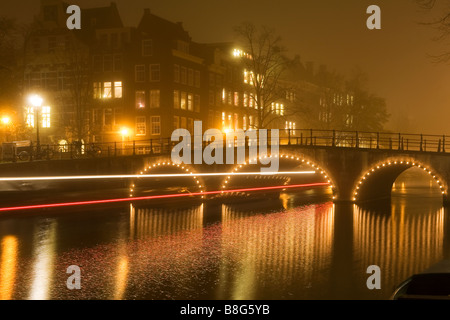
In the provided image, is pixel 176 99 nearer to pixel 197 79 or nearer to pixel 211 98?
pixel 197 79

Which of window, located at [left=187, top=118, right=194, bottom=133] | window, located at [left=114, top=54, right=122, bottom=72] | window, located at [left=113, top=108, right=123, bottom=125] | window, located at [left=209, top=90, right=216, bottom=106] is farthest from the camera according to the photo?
window, located at [left=209, top=90, right=216, bottom=106]

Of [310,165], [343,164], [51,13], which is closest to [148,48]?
[51,13]

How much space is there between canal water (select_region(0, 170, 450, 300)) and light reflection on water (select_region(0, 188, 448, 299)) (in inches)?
1.4

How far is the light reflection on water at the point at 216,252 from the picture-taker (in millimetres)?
13656

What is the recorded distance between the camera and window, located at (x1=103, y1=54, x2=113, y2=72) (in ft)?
174

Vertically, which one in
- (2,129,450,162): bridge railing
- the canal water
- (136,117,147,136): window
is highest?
(136,117,147,136): window

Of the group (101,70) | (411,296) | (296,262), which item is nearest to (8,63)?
(101,70)

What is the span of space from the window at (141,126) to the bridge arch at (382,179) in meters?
22.5

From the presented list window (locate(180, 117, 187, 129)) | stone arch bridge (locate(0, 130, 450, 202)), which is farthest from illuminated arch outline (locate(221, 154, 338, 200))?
window (locate(180, 117, 187, 129))

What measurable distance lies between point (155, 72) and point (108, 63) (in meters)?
4.97

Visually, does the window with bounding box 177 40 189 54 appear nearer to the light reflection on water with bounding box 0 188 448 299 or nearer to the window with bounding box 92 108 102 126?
the window with bounding box 92 108 102 126

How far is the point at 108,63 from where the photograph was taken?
53031 mm

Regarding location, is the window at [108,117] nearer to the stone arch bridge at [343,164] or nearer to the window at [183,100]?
the window at [183,100]
